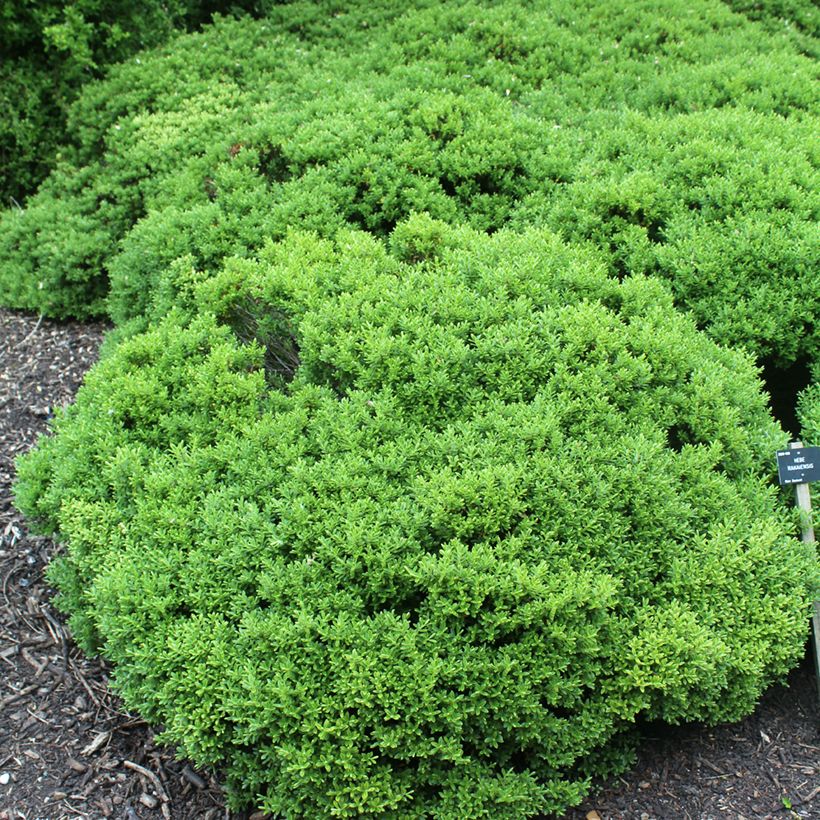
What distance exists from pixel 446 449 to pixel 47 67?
6.00 meters

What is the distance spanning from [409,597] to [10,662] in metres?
2.14

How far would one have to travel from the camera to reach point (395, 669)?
287cm

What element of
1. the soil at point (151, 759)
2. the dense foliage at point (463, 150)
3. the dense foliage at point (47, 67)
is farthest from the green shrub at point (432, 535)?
the dense foliage at point (47, 67)

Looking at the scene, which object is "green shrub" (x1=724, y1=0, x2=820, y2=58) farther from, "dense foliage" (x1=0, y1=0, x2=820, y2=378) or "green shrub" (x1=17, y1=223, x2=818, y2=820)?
"green shrub" (x1=17, y1=223, x2=818, y2=820)

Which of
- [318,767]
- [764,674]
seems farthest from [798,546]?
[318,767]

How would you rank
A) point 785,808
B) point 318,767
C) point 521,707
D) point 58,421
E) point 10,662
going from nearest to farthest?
Result: 1. point 318,767
2. point 521,707
3. point 785,808
4. point 10,662
5. point 58,421

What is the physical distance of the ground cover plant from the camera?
2.95 meters

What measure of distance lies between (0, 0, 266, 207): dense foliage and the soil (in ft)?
14.9

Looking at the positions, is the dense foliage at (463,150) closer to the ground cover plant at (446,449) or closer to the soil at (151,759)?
the ground cover plant at (446,449)

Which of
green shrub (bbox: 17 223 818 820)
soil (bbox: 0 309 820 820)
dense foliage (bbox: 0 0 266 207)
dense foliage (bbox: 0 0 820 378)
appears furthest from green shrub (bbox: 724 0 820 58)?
soil (bbox: 0 309 820 820)

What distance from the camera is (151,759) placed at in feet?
11.6

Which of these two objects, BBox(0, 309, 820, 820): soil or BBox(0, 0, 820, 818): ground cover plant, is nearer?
BBox(0, 0, 820, 818): ground cover plant

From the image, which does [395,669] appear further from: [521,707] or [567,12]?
[567,12]

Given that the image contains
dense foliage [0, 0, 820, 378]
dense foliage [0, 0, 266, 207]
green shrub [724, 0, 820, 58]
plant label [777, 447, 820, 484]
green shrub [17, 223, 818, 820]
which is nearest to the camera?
green shrub [17, 223, 818, 820]
